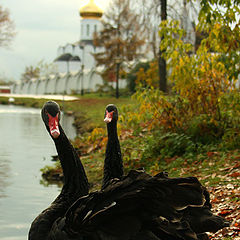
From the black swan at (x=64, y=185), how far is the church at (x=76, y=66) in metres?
46.2

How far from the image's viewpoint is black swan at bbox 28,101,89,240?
3824mm

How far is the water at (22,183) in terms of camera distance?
22.6ft

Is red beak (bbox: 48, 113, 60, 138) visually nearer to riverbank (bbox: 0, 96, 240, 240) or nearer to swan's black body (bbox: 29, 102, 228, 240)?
swan's black body (bbox: 29, 102, 228, 240)

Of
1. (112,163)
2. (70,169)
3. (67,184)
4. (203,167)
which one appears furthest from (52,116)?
(203,167)

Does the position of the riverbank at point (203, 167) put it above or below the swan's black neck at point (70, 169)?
below

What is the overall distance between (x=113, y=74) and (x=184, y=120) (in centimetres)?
3014

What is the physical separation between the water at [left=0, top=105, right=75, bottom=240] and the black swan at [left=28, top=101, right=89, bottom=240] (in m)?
2.51

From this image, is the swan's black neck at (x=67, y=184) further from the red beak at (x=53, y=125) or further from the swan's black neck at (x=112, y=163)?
the swan's black neck at (x=112, y=163)

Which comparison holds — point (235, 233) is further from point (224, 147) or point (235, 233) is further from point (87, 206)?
point (224, 147)

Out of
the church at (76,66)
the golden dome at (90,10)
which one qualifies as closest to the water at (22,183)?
the church at (76,66)

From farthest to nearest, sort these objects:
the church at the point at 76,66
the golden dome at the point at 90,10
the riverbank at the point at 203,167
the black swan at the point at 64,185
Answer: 1. the golden dome at the point at 90,10
2. the church at the point at 76,66
3. the riverbank at the point at 203,167
4. the black swan at the point at 64,185

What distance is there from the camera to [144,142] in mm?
9922

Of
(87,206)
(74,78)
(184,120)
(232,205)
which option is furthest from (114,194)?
(74,78)

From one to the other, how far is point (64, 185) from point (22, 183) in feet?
17.9
